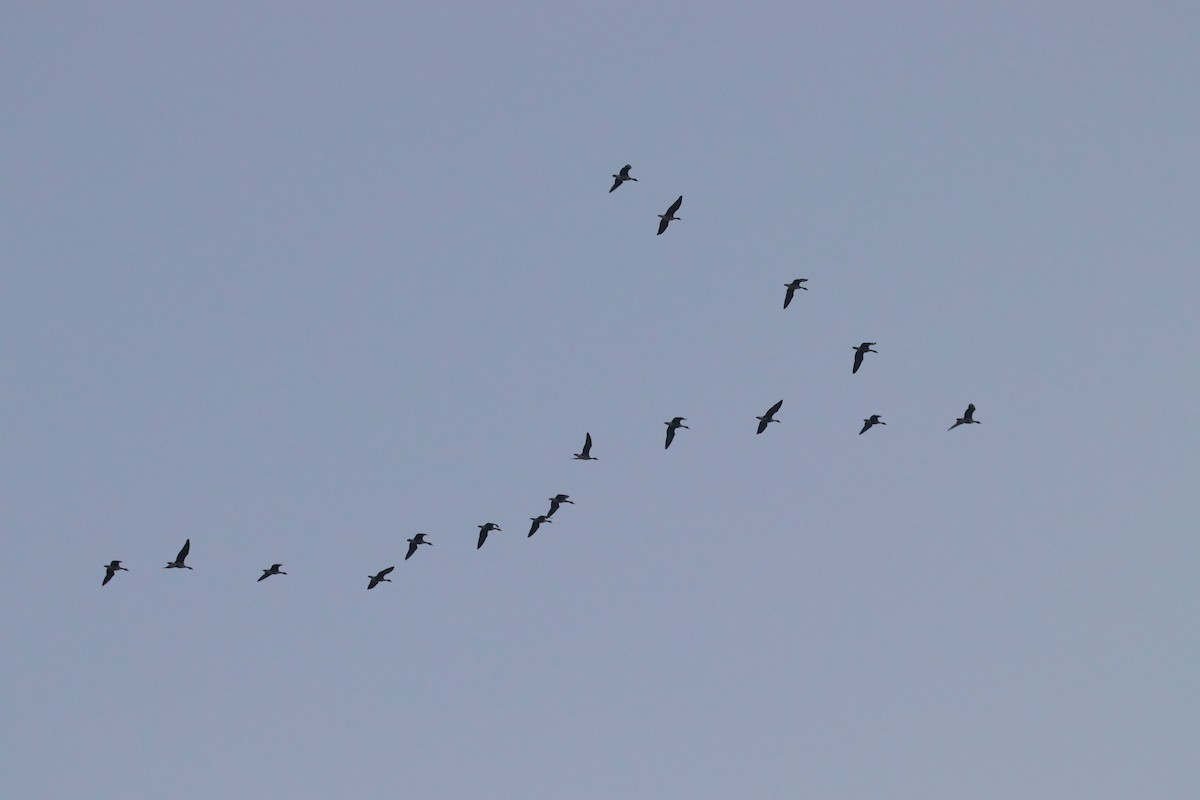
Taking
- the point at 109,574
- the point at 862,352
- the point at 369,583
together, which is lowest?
the point at 109,574

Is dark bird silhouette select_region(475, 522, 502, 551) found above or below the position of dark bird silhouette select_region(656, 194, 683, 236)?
below

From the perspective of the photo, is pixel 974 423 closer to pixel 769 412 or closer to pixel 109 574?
pixel 769 412

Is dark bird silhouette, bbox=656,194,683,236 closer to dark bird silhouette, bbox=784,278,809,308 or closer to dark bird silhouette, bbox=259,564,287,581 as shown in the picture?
dark bird silhouette, bbox=784,278,809,308

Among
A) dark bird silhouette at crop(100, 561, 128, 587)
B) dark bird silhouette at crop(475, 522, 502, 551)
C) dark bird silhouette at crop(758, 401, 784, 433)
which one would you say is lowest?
dark bird silhouette at crop(100, 561, 128, 587)

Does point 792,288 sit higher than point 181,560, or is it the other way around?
point 792,288

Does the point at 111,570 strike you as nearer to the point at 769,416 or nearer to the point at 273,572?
the point at 273,572

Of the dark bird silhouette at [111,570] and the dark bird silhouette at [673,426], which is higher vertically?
the dark bird silhouette at [673,426]

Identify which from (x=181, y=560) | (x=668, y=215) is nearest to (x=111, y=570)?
(x=181, y=560)

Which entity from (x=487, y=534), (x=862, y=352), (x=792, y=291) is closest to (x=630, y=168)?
(x=792, y=291)

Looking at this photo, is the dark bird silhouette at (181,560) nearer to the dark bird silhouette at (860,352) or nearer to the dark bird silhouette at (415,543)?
the dark bird silhouette at (415,543)

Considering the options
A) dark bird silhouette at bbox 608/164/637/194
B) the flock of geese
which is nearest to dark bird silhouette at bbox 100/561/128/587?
the flock of geese

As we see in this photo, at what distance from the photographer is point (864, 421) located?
342ft

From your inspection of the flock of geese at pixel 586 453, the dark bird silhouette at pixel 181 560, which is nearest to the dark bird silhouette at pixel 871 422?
the flock of geese at pixel 586 453

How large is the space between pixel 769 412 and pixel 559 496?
15466 mm
